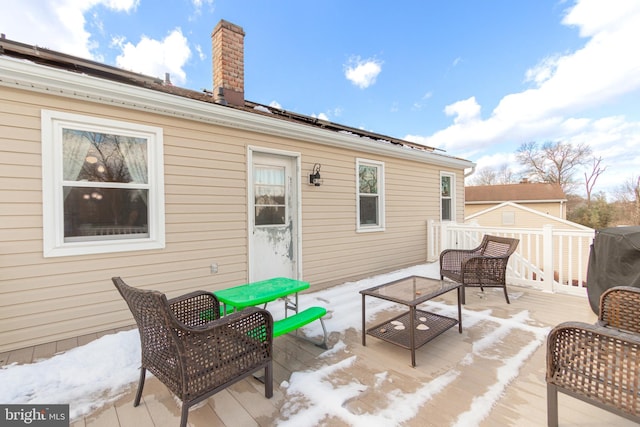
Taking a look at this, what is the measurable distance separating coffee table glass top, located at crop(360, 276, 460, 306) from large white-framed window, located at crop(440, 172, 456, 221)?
496cm

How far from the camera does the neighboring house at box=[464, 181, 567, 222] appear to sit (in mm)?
16984

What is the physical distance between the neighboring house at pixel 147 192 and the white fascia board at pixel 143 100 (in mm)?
13

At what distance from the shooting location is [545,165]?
26.2 meters

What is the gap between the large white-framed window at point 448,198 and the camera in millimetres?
7602

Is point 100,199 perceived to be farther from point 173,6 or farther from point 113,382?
point 173,6

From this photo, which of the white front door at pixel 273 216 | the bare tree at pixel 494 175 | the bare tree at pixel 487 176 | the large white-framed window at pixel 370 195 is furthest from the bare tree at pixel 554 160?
the white front door at pixel 273 216

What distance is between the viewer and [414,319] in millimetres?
2848

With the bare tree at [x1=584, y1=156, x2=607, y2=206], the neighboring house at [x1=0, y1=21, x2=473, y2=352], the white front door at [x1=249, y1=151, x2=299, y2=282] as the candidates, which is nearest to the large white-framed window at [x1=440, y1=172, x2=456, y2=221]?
the neighboring house at [x1=0, y1=21, x2=473, y2=352]

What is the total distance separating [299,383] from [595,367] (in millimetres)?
1807

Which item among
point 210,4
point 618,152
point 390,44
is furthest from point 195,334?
point 618,152

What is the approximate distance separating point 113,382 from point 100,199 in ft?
6.46

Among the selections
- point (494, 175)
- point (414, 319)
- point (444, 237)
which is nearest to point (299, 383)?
point (414, 319)

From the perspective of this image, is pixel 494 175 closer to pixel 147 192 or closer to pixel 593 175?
pixel 593 175

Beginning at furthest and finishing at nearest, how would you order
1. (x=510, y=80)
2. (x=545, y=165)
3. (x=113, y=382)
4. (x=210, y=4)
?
(x=545, y=165), (x=510, y=80), (x=210, y=4), (x=113, y=382)
